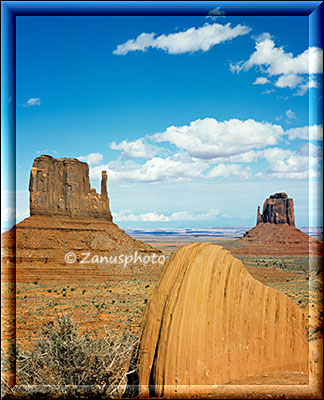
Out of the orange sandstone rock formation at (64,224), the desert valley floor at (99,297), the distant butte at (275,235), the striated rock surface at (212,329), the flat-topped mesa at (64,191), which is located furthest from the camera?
the distant butte at (275,235)

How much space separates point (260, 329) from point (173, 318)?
203 cm

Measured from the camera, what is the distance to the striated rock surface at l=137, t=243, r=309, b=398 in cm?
714

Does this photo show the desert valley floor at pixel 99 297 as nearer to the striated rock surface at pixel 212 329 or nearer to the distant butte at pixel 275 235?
the striated rock surface at pixel 212 329

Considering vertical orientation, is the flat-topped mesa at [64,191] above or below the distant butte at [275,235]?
above

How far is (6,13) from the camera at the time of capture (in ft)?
24.4

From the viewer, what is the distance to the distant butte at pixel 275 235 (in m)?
98.4

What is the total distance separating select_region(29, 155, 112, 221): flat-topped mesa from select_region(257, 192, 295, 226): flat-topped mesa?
56.8 metres

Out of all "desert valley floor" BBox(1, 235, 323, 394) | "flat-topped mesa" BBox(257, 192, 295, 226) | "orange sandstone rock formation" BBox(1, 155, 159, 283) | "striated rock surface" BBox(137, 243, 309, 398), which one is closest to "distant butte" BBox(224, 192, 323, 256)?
"flat-topped mesa" BBox(257, 192, 295, 226)

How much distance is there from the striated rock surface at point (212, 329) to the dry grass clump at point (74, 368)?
2.12 ft

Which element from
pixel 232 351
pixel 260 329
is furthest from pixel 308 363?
pixel 232 351

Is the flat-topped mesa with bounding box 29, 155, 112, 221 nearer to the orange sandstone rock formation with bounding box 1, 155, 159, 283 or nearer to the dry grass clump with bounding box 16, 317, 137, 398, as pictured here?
the orange sandstone rock formation with bounding box 1, 155, 159, 283

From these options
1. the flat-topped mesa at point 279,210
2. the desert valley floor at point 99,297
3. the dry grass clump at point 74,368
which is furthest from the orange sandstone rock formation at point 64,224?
the dry grass clump at point 74,368

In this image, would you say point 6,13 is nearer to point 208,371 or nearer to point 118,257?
point 208,371

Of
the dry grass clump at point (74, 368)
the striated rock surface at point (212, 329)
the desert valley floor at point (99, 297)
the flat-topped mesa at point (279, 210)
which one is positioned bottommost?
the desert valley floor at point (99, 297)
